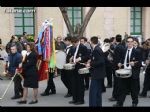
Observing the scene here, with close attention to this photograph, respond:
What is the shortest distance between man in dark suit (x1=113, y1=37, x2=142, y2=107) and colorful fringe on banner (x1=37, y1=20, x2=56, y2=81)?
8.32 feet

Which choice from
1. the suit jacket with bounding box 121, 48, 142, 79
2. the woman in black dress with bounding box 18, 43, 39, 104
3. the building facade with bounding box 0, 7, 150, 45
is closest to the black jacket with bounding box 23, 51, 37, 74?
the woman in black dress with bounding box 18, 43, 39, 104

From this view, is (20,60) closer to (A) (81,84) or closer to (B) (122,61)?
(A) (81,84)

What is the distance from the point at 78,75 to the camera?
42.8ft

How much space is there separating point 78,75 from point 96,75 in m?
1.59

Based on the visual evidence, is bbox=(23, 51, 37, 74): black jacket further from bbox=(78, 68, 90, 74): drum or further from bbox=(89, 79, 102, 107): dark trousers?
bbox=(89, 79, 102, 107): dark trousers

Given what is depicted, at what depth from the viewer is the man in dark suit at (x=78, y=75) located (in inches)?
509

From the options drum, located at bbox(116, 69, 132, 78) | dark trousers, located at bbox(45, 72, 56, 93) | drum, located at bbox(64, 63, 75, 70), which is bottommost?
dark trousers, located at bbox(45, 72, 56, 93)

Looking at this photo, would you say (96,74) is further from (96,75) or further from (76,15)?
(76,15)

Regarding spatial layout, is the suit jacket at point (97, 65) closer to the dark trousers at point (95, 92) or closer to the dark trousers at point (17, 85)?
the dark trousers at point (95, 92)

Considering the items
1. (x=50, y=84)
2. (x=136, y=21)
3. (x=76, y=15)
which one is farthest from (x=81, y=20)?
(x=50, y=84)

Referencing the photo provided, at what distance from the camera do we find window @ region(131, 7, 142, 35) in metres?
28.2
